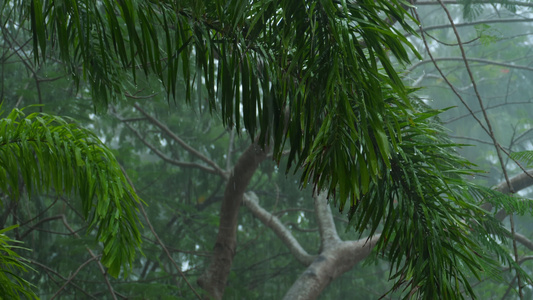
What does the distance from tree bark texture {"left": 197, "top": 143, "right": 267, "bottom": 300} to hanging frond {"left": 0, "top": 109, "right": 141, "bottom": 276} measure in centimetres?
235

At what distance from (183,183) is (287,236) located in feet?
8.13

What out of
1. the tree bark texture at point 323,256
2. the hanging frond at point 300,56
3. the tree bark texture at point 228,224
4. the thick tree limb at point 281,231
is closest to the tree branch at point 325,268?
the tree bark texture at point 323,256

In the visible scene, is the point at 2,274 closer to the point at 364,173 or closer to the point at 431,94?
the point at 364,173

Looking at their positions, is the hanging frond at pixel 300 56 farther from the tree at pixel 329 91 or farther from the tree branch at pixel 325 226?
the tree branch at pixel 325 226

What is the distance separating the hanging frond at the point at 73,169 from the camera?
1976 millimetres

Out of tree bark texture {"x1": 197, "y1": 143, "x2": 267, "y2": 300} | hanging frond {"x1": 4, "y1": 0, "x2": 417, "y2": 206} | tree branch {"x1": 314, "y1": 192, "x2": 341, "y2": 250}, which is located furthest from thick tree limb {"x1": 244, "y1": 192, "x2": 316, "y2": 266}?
hanging frond {"x1": 4, "y1": 0, "x2": 417, "y2": 206}

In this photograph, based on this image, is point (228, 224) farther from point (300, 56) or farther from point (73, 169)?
point (300, 56)

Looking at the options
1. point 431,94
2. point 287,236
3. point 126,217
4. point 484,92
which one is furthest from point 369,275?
point 126,217

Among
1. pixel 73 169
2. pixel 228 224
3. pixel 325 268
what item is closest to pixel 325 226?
pixel 325 268

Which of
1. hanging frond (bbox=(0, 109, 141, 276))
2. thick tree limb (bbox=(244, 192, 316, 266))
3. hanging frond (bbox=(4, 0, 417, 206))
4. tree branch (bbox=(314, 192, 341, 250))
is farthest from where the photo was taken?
thick tree limb (bbox=(244, 192, 316, 266))

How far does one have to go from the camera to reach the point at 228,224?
4.80 metres

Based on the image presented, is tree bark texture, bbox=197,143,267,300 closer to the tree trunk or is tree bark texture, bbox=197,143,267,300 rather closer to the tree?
the tree trunk

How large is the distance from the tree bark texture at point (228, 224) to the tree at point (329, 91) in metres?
2.73

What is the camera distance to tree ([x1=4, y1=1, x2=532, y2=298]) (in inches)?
52.4
